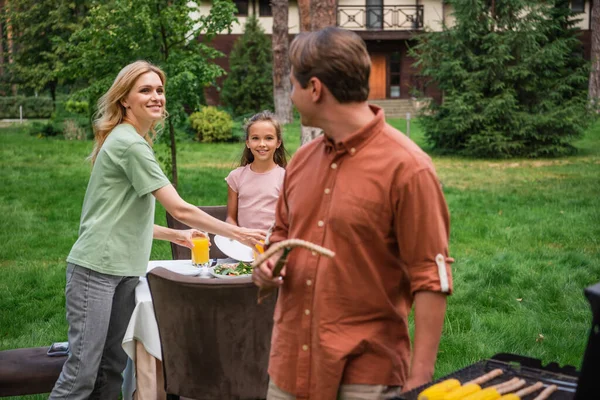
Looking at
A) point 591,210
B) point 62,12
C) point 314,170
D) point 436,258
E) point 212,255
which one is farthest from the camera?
point 62,12

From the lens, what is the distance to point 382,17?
37.7m

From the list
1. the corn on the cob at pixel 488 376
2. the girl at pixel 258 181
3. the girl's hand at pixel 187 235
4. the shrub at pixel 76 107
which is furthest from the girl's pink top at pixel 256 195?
the shrub at pixel 76 107

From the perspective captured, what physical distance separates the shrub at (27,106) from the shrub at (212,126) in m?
17.8

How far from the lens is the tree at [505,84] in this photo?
63.0 ft

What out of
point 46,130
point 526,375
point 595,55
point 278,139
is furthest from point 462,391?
point 595,55

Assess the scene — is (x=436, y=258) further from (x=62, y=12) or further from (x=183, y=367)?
(x=62, y=12)

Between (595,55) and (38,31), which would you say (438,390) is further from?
(38,31)

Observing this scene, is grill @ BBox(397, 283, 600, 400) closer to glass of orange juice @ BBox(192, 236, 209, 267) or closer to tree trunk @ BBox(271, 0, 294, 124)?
glass of orange juice @ BBox(192, 236, 209, 267)

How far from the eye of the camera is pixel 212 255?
231 inches

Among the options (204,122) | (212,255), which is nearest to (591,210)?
(212,255)

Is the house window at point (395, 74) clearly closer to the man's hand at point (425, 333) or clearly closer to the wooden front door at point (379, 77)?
the wooden front door at point (379, 77)

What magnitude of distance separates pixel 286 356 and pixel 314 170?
0.59 metres

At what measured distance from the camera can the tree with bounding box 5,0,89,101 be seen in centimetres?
2975

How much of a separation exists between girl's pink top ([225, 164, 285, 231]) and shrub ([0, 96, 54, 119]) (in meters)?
35.0
